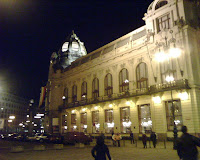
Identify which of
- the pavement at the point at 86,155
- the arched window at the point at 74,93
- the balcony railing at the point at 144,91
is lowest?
the pavement at the point at 86,155

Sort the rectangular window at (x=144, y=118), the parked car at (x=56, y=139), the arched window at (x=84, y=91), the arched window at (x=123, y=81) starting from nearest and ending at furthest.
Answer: the parked car at (x=56, y=139), the rectangular window at (x=144, y=118), the arched window at (x=123, y=81), the arched window at (x=84, y=91)

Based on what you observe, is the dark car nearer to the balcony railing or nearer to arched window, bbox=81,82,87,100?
the balcony railing

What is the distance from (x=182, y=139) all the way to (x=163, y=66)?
87.9 feet

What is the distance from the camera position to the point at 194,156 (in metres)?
5.65

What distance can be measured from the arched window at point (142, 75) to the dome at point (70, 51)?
30.5 meters

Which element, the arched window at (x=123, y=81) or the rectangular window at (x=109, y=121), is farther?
the rectangular window at (x=109, y=121)

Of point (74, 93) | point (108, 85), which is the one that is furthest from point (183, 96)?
point (74, 93)

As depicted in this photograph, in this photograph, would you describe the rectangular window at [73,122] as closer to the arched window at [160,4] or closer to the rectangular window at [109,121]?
the rectangular window at [109,121]

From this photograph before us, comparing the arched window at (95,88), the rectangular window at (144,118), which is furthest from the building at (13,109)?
the rectangular window at (144,118)

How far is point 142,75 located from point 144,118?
7240 millimetres

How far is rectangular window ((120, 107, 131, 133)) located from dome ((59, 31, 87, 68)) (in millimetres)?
30046

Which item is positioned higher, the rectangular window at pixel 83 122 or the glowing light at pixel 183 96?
the glowing light at pixel 183 96

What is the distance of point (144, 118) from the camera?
32812mm

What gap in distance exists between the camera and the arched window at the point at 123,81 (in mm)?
37062
